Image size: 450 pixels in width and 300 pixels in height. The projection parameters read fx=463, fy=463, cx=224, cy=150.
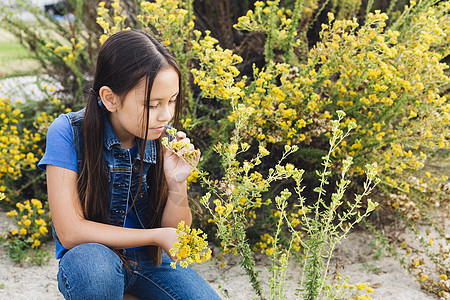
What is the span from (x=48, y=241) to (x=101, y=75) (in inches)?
56.8

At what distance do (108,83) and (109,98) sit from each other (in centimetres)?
5

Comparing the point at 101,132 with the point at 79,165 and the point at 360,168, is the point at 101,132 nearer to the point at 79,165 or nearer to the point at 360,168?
the point at 79,165

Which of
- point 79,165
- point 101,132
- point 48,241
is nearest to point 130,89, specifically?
point 101,132

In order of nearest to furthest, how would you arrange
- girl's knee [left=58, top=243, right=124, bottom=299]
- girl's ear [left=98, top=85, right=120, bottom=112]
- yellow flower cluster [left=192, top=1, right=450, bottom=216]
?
1. girl's knee [left=58, top=243, right=124, bottom=299]
2. girl's ear [left=98, top=85, right=120, bottom=112]
3. yellow flower cluster [left=192, top=1, right=450, bottom=216]

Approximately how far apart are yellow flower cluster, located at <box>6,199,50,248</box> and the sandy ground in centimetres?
10

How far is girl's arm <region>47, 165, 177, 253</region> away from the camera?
1.54 metres

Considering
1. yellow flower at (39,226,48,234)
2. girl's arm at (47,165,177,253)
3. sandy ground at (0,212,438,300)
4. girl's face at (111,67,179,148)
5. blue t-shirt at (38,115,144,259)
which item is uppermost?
girl's face at (111,67,179,148)

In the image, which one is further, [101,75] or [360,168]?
[360,168]

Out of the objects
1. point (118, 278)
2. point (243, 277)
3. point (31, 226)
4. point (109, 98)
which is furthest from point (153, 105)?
point (31, 226)

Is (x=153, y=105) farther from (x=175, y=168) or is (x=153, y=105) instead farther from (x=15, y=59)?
(x=15, y=59)

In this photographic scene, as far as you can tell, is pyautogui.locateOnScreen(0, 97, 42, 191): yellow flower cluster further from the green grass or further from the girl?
the girl

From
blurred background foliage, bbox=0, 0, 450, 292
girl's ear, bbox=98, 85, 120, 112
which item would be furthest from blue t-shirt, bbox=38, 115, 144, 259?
blurred background foliage, bbox=0, 0, 450, 292

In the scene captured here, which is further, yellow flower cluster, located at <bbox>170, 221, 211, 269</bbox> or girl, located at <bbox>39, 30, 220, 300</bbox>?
girl, located at <bbox>39, 30, 220, 300</bbox>

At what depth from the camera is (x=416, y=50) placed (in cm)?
205
